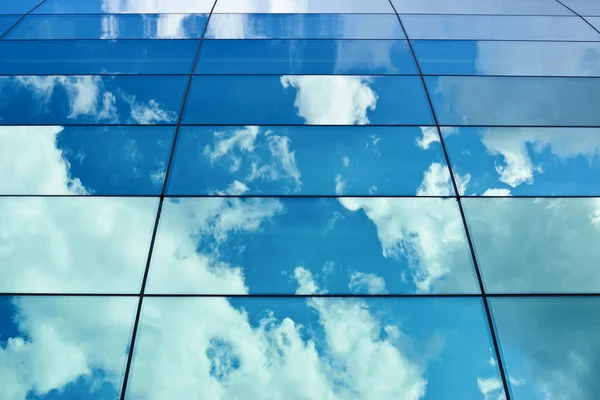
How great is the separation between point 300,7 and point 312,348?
9.19m

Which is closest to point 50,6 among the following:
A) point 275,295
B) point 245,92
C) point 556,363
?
point 245,92

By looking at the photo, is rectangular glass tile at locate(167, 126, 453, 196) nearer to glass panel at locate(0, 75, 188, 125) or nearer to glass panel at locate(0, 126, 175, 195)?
glass panel at locate(0, 126, 175, 195)

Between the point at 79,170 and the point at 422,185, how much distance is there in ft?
18.8

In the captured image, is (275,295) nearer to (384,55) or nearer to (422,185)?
(422,185)

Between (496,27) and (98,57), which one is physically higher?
(496,27)

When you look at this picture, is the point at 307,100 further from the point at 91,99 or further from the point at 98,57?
the point at 98,57

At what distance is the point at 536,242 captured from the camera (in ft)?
23.6

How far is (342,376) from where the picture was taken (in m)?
6.02

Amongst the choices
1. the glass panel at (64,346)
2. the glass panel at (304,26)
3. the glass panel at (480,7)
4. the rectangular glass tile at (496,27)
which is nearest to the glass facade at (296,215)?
the glass panel at (64,346)

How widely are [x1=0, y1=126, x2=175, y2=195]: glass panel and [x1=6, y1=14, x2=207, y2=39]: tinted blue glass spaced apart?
11.6 feet

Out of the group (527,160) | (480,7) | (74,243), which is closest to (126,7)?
(74,243)

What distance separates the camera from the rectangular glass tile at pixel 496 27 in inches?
458

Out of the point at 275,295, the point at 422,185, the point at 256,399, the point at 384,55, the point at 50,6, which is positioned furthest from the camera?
the point at 50,6

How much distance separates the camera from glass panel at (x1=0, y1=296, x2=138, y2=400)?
19.4 ft
